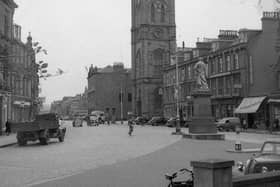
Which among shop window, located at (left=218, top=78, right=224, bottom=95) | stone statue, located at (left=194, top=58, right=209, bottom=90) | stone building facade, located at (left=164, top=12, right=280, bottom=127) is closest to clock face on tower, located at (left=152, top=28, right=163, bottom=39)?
stone building facade, located at (left=164, top=12, right=280, bottom=127)

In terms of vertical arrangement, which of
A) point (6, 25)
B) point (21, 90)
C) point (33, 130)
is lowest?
point (33, 130)

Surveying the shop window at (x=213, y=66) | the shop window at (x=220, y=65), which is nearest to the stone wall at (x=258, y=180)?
the shop window at (x=220, y=65)

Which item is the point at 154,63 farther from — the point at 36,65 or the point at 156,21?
the point at 36,65

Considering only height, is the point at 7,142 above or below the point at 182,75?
below

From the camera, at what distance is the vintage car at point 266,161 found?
448 inches

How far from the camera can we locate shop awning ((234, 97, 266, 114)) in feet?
186

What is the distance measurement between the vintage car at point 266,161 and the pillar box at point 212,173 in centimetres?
415

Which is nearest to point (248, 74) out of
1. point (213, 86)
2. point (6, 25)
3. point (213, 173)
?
point (213, 86)

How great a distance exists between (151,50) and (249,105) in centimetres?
5805

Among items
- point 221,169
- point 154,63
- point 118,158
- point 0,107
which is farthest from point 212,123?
point 154,63

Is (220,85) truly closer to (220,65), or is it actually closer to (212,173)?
(220,65)

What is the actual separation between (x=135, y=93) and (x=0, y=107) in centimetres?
7440

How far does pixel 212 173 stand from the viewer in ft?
22.8

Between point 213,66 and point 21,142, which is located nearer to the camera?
point 21,142
